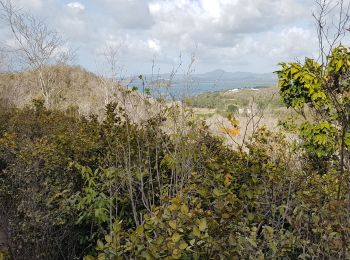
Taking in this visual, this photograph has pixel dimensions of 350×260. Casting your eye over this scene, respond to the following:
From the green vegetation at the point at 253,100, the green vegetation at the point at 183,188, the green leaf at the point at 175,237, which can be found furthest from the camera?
the green vegetation at the point at 253,100

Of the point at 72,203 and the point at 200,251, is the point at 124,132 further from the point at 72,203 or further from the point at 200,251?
the point at 200,251

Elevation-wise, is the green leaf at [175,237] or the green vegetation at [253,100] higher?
the green vegetation at [253,100]

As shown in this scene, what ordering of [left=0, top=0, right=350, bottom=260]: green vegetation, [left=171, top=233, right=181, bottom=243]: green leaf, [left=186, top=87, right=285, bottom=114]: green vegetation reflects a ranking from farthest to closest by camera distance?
1. [left=186, top=87, right=285, bottom=114]: green vegetation
2. [left=0, top=0, right=350, bottom=260]: green vegetation
3. [left=171, top=233, right=181, bottom=243]: green leaf

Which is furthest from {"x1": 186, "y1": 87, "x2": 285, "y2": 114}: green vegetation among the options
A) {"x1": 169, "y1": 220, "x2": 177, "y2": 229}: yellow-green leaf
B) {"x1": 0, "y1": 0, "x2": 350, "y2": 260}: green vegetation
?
{"x1": 169, "y1": 220, "x2": 177, "y2": 229}: yellow-green leaf

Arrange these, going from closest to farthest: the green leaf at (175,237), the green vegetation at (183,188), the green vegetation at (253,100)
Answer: the green leaf at (175,237) < the green vegetation at (183,188) < the green vegetation at (253,100)

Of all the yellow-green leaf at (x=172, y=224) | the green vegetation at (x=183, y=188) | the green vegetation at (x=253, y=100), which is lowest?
the green vegetation at (x=183, y=188)

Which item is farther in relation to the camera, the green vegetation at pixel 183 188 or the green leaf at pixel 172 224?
the green vegetation at pixel 183 188

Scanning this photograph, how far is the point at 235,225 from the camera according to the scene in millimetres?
2787

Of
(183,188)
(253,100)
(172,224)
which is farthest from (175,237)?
(253,100)

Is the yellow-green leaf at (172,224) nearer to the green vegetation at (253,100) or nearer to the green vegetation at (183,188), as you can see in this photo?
the green vegetation at (183,188)

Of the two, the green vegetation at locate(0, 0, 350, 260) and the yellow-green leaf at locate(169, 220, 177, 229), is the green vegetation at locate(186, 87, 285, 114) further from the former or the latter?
the yellow-green leaf at locate(169, 220, 177, 229)

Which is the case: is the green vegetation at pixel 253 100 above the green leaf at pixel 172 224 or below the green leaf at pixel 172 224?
above

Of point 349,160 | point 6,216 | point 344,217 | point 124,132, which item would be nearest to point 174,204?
point 344,217

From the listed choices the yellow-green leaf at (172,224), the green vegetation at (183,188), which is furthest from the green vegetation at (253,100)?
the yellow-green leaf at (172,224)
